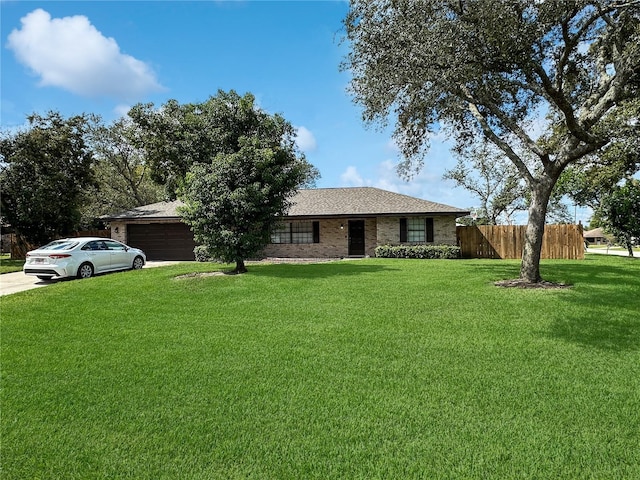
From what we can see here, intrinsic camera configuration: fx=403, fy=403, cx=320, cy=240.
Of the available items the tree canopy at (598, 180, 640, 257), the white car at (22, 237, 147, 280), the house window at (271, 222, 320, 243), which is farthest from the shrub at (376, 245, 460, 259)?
the white car at (22, 237, 147, 280)

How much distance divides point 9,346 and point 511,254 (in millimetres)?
22109

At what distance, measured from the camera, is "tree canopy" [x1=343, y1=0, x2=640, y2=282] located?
8922 mm

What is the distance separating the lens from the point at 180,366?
527 cm

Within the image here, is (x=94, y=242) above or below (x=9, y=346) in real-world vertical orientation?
above

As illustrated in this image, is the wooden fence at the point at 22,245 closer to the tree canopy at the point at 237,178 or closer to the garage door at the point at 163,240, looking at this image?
the garage door at the point at 163,240

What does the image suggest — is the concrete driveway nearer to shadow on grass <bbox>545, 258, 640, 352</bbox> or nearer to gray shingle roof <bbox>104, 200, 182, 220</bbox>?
gray shingle roof <bbox>104, 200, 182, 220</bbox>

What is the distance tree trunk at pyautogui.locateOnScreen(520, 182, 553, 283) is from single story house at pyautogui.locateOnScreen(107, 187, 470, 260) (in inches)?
433

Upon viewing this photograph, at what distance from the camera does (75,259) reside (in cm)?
1341

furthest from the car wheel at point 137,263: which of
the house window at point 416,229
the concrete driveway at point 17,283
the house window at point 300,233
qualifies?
the house window at point 416,229

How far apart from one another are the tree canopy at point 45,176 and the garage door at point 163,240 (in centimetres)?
368

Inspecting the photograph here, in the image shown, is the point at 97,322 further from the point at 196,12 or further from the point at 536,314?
the point at 536,314

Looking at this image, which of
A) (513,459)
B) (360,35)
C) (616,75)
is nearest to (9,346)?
(513,459)

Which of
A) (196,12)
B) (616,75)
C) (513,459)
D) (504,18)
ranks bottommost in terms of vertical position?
(513,459)

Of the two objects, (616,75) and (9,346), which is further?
(616,75)
